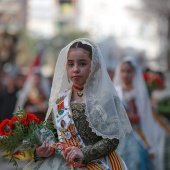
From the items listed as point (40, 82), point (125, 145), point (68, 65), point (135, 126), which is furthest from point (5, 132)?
point (40, 82)

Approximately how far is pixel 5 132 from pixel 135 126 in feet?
10.7

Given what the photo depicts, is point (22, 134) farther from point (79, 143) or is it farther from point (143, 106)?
point (143, 106)

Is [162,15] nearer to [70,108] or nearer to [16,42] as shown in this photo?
[16,42]

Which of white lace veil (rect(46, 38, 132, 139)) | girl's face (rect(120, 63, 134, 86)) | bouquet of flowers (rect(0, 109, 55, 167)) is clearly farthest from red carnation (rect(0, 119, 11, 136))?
girl's face (rect(120, 63, 134, 86))

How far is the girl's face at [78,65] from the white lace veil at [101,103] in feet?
0.13

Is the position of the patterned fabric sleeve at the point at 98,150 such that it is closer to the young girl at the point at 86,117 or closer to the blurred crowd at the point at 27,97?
the young girl at the point at 86,117

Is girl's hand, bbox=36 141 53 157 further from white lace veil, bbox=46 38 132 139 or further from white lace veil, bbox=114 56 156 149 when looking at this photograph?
white lace veil, bbox=114 56 156 149

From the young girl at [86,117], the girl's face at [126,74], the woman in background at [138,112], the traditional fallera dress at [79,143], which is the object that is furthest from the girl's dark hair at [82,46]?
the girl's face at [126,74]

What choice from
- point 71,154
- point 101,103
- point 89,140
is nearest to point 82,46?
point 101,103

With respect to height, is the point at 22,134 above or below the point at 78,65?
below

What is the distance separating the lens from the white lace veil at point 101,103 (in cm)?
405

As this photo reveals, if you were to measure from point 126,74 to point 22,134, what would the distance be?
341 cm

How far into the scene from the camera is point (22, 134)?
394 centimetres

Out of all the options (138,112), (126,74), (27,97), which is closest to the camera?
(138,112)
